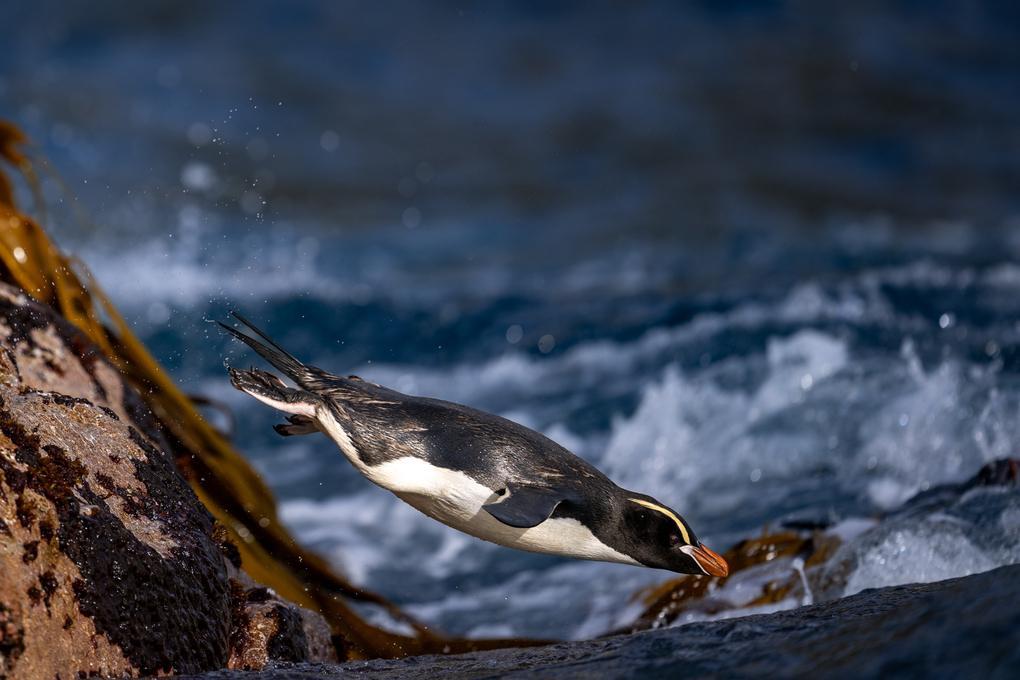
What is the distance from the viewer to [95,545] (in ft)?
6.77

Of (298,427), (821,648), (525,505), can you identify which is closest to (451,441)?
(525,505)

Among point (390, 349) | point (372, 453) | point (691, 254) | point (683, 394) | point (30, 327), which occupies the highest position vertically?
point (691, 254)

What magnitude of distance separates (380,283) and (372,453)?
35.8ft

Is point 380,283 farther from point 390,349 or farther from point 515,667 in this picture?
point 515,667

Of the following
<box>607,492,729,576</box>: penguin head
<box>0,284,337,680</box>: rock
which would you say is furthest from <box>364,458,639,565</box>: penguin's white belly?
<box>0,284,337,680</box>: rock

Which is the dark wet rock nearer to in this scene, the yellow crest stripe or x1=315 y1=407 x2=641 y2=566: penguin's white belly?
x1=315 y1=407 x2=641 y2=566: penguin's white belly

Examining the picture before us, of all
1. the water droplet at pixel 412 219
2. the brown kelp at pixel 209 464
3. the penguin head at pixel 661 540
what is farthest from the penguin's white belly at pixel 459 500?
the water droplet at pixel 412 219

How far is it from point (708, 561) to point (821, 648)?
3.42ft

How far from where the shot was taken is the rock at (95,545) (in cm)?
187

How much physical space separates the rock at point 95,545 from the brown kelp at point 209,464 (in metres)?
0.58

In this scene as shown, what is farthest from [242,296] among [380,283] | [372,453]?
[372,453]

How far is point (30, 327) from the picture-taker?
8.55 feet

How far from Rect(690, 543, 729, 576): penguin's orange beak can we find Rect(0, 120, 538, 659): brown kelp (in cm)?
134

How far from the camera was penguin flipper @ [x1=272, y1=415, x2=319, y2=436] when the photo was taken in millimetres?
2643
